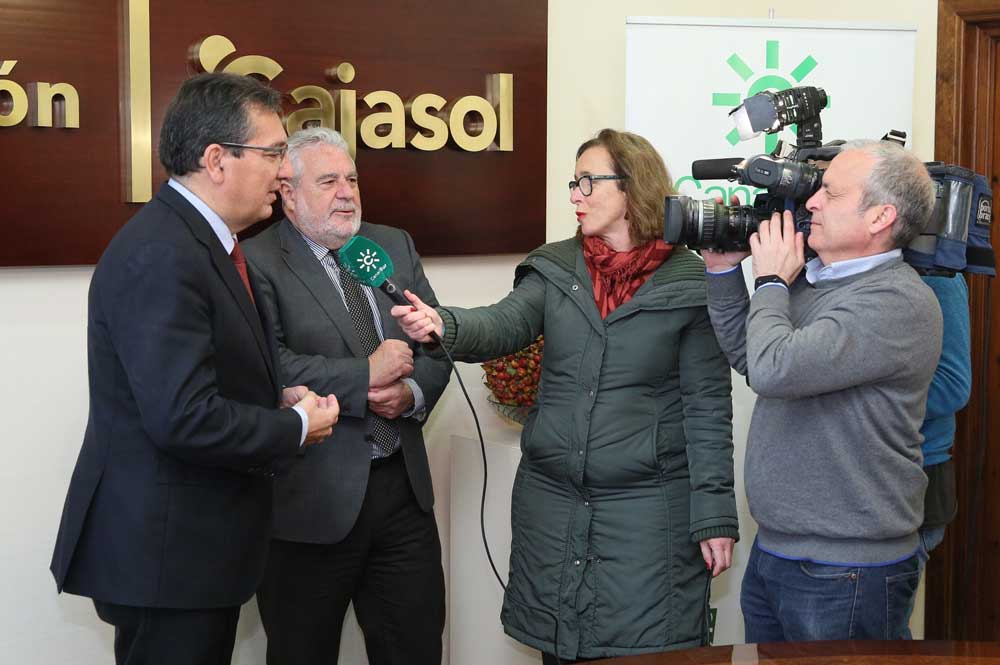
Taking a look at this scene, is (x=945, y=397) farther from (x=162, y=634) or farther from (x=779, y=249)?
(x=162, y=634)

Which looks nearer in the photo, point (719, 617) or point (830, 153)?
point (830, 153)

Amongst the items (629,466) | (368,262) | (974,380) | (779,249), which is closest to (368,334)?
(368,262)

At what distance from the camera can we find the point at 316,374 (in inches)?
102

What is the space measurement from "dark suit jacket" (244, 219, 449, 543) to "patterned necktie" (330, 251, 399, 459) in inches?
1.0

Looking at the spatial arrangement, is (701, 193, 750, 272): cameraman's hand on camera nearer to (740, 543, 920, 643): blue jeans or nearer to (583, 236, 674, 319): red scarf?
(583, 236, 674, 319): red scarf

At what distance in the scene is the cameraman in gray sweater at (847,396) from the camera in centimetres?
203

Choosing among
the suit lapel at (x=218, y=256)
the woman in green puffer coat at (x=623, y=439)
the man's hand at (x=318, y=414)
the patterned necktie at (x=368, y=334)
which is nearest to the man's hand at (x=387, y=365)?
the patterned necktie at (x=368, y=334)

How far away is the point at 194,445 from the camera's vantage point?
1.95 m

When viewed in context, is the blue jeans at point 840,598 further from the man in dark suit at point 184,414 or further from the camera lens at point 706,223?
the man in dark suit at point 184,414

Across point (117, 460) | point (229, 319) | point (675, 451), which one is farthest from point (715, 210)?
point (117, 460)

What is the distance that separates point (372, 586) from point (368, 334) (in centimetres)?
64

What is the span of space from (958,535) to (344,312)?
2282 millimetres

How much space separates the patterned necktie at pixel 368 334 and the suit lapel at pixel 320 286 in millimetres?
22

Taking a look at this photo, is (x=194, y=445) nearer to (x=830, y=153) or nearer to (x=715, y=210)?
(x=715, y=210)
